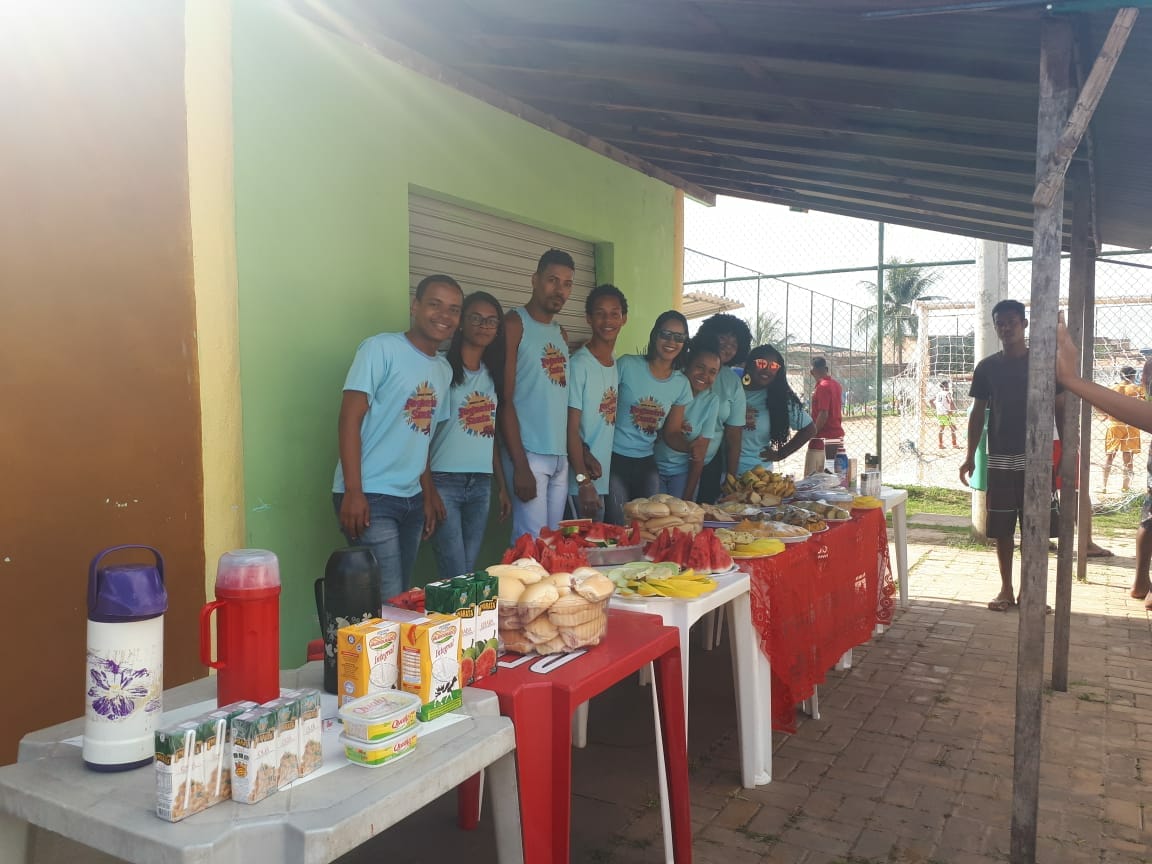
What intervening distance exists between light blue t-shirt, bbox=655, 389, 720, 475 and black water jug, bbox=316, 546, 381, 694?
3.41 metres

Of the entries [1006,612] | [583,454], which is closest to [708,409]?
[583,454]

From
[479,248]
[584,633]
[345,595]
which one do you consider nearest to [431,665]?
[345,595]

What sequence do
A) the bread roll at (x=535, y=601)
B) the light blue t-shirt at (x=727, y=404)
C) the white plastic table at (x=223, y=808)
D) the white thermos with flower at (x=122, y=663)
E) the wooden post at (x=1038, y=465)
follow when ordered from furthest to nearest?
the light blue t-shirt at (x=727, y=404) → the wooden post at (x=1038, y=465) → the bread roll at (x=535, y=601) → the white thermos with flower at (x=122, y=663) → the white plastic table at (x=223, y=808)

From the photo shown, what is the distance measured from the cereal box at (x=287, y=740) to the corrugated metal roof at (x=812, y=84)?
2.33 m

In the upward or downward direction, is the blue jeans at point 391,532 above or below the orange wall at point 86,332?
below

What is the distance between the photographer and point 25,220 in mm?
2848

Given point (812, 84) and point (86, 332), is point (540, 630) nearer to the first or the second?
point (86, 332)

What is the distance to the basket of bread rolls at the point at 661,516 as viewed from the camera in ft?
11.6

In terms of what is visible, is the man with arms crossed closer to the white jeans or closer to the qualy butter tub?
the white jeans

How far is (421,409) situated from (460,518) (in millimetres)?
741

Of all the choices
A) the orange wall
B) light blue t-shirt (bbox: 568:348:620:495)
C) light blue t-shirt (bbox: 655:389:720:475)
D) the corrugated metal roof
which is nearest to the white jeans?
light blue t-shirt (bbox: 568:348:620:495)

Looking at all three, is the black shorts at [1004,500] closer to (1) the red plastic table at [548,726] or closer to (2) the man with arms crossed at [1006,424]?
(2) the man with arms crossed at [1006,424]

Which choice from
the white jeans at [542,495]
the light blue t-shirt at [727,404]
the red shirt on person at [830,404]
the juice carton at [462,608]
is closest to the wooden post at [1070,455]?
the light blue t-shirt at [727,404]

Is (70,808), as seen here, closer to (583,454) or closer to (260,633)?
(260,633)
